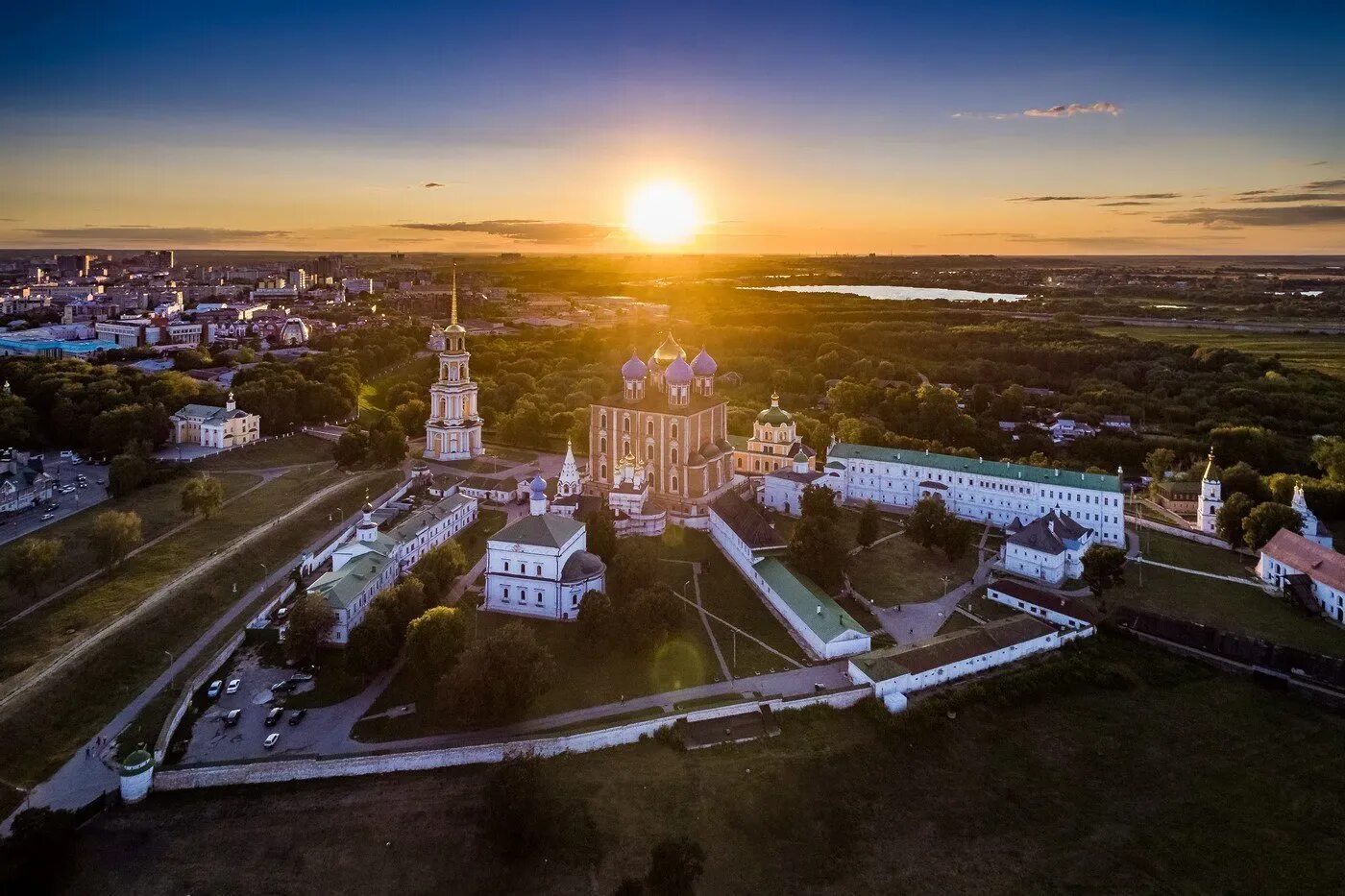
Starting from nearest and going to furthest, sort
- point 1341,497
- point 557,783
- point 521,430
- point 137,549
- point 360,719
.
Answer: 1. point 557,783
2. point 360,719
3. point 137,549
4. point 1341,497
5. point 521,430

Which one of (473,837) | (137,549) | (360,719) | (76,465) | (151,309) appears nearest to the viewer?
(473,837)

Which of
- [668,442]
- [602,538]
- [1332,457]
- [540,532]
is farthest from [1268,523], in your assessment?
[540,532]

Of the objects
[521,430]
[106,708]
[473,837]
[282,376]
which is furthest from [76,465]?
[473,837]

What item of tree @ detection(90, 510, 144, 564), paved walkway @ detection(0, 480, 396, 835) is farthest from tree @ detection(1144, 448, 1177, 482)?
tree @ detection(90, 510, 144, 564)

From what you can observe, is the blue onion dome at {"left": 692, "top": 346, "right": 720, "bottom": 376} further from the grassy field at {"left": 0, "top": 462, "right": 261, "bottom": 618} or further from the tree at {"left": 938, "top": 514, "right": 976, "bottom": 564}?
the grassy field at {"left": 0, "top": 462, "right": 261, "bottom": 618}

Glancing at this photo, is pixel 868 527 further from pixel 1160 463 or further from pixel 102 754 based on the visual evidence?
pixel 102 754

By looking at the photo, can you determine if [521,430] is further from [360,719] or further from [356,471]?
[360,719]
